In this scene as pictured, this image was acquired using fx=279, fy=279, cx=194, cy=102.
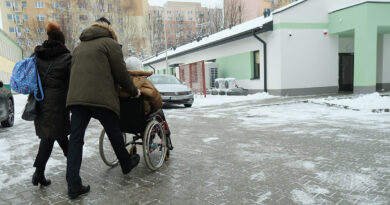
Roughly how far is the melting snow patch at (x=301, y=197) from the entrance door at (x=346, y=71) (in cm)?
1515

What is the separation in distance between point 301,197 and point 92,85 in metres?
2.38

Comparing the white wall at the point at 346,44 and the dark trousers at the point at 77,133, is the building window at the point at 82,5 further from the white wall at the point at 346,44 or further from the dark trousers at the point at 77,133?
the dark trousers at the point at 77,133

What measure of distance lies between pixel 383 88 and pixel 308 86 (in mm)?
4663

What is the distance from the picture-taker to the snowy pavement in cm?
288

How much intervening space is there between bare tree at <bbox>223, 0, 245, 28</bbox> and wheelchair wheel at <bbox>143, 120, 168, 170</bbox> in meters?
37.0

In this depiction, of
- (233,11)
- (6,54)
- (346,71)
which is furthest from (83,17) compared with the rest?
(346,71)

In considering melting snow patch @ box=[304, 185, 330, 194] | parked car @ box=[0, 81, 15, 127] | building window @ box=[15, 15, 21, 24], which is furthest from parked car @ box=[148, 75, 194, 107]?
building window @ box=[15, 15, 21, 24]

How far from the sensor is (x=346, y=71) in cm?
1628

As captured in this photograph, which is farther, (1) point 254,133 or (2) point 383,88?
(2) point 383,88

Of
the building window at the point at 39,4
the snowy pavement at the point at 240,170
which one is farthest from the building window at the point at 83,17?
the snowy pavement at the point at 240,170

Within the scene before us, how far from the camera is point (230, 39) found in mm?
16641

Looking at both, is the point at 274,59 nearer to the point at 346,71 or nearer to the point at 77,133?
the point at 346,71

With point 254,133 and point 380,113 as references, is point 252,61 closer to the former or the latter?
point 380,113

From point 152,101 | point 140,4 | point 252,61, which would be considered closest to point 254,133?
point 152,101
